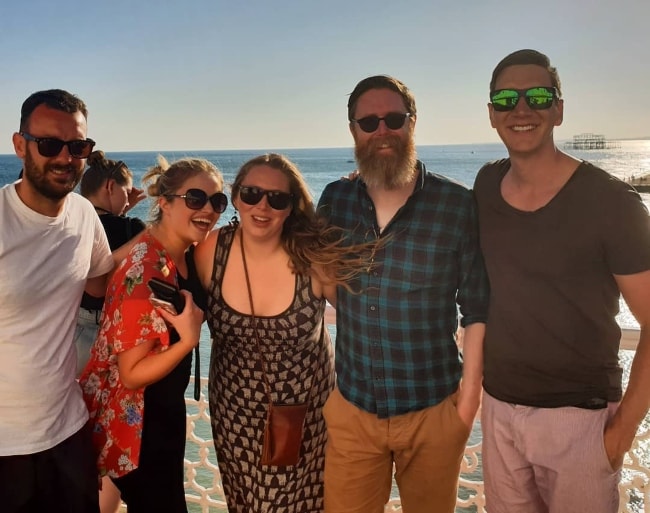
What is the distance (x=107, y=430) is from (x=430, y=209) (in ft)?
5.85

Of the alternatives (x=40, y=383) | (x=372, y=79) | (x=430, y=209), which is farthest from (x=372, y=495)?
(x=372, y=79)

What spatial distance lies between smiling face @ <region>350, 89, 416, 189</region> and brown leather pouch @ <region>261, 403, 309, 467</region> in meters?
1.17

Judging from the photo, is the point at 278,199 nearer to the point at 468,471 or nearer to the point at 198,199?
the point at 198,199

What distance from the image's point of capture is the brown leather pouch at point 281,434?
7.61ft

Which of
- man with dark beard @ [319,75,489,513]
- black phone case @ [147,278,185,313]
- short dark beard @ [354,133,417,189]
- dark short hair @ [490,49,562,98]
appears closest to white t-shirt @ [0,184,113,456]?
black phone case @ [147,278,185,313]

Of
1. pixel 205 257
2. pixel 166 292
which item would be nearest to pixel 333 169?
pixel 205 257

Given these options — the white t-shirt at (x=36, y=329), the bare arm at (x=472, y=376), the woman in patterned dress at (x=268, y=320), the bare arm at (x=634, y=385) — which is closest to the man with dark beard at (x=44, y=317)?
the white t-shirt at (x=36, y=329)

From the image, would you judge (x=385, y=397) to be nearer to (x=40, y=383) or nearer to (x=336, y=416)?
(x=336, y=416)

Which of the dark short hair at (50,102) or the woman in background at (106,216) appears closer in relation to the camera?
the dark short hair at (50,102)

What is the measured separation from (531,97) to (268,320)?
1561 millimetres

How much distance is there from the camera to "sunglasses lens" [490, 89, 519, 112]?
7.09ft

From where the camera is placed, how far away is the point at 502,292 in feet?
7.12

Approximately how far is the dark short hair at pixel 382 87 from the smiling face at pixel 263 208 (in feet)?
1.63

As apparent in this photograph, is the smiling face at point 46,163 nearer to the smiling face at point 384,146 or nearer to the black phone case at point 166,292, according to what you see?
the black phone case at point 166,292
